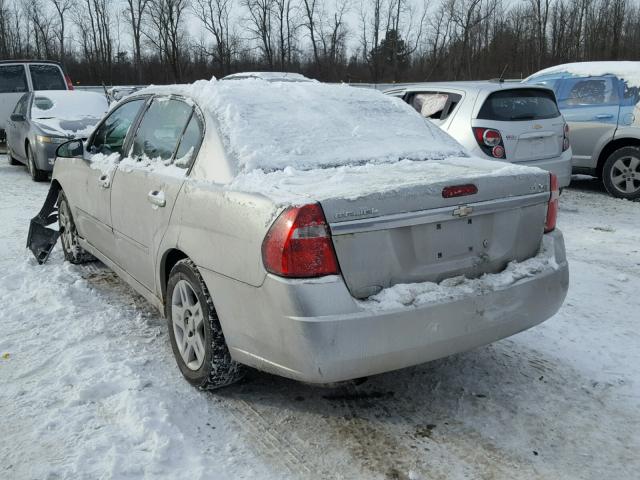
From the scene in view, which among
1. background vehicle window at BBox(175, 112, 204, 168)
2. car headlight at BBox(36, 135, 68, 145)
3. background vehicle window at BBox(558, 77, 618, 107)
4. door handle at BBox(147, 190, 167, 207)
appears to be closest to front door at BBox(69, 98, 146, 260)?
door handle at BBox(147, 190, 167, 207)

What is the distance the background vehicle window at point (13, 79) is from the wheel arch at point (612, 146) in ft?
41.3

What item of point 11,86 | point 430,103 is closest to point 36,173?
point 11,86

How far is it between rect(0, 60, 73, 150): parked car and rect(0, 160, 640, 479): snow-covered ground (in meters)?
11.7

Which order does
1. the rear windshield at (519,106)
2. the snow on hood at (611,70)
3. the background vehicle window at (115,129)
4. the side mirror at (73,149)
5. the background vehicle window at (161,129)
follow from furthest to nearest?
the snow on hood at (611,70) → the rear windshield at (519,106) → the side mirror at (73,149) → the background vehicle window at (115,129) → the background vehicle window at (161,129)

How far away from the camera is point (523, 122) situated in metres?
7.02

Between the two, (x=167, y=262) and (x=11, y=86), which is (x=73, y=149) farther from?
(x=11, y=86)

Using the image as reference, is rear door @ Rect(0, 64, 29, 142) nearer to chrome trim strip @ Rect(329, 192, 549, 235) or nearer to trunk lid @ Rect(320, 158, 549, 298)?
trunk lid @ Rect(320, 158, 549, 298)

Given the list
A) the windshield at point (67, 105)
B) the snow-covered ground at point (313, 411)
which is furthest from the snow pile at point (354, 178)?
the windshield at point (67, 105)

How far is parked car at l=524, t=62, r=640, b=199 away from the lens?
8.06 meters

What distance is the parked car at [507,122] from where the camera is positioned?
6863 mm

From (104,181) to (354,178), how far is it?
2120mm

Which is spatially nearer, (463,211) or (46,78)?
(463,211)

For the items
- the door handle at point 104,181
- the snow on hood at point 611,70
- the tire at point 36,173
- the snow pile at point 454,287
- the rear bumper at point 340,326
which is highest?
the snow on hood at point 611,70

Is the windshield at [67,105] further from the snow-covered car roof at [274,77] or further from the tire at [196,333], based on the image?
the tire at [196,333]
